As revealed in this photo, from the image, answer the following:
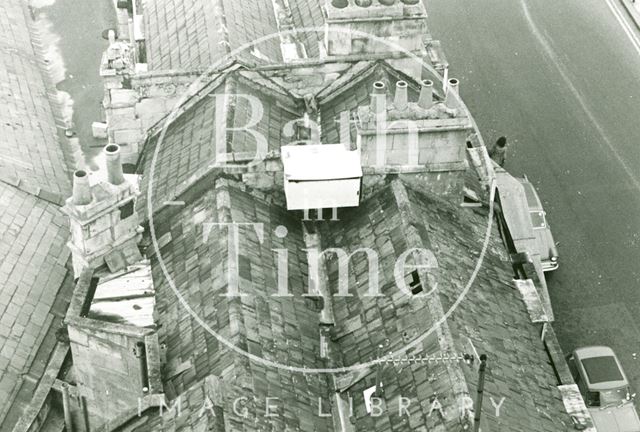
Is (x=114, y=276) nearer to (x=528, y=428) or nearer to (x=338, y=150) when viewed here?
(x=338, y=150)

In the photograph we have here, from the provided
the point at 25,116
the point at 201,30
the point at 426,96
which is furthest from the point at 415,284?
the point at 25,116

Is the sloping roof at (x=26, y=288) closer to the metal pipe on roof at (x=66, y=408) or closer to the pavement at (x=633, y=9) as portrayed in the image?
the metal pipe on roof at (x=66, y=408)

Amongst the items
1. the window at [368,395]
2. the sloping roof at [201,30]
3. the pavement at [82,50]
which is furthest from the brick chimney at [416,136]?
the pavement at [82,50]

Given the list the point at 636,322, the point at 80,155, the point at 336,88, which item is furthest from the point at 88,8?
the point at 636,322

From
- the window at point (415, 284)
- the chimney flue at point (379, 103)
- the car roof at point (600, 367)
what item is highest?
the chimney flue at point (379, 103)

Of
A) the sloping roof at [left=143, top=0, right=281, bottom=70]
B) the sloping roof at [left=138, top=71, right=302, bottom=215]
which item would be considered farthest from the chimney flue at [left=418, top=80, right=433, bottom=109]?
the sloping roof at [left=143, top=0, right=281, bottom=70]

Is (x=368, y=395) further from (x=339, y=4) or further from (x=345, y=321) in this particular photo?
(x=339, y=4)
